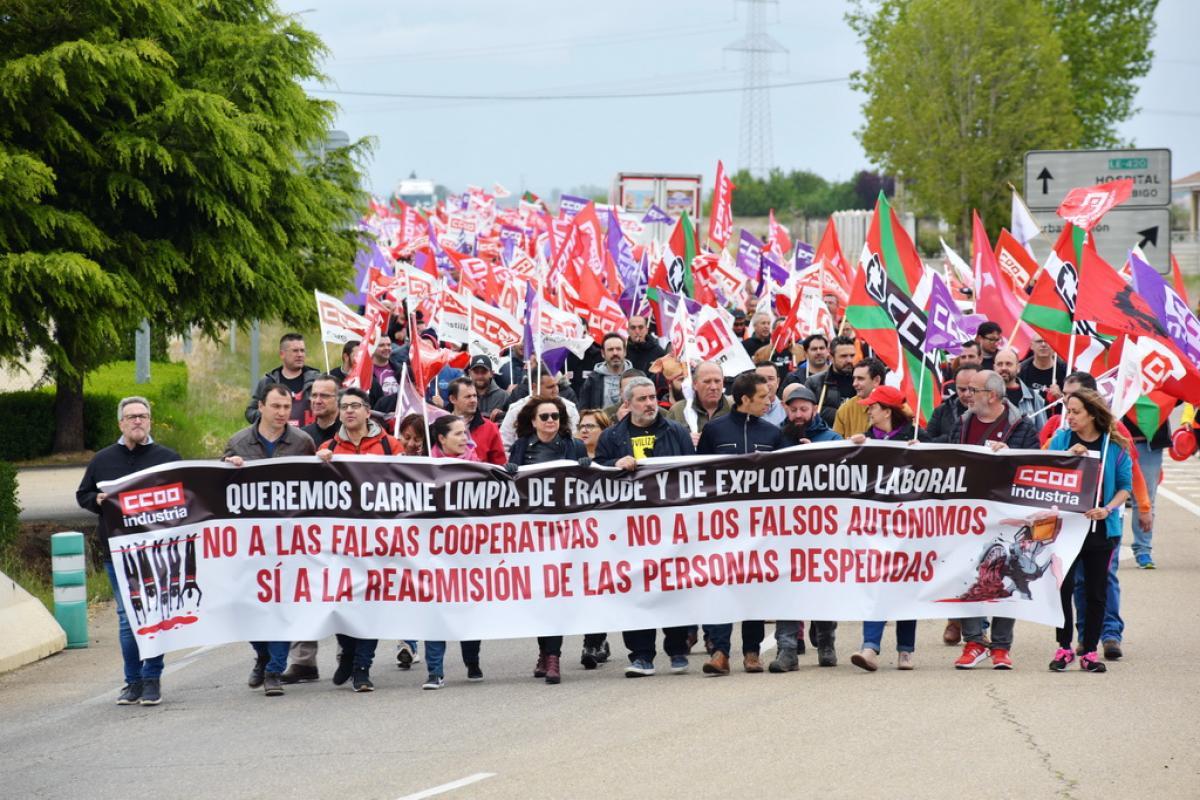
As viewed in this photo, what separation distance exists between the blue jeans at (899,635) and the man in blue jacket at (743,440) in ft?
2.16

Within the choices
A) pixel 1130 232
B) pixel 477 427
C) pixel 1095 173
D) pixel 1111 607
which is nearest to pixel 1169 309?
pixel 1111 607

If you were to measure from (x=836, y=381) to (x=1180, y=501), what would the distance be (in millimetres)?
6779

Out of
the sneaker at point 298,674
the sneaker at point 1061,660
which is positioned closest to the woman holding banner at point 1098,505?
the sneaker at point 1061,660

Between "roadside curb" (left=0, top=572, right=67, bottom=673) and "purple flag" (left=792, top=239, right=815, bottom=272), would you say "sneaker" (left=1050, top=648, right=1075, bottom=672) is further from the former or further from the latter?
"purple flag" (left=792, top=239, right=815, bottom=272)

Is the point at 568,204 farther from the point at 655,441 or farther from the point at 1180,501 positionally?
the point at 655,441

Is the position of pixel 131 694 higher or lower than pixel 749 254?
lower

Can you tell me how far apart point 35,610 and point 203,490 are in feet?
9.60

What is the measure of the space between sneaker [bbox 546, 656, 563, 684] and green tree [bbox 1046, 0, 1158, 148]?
60.3 m

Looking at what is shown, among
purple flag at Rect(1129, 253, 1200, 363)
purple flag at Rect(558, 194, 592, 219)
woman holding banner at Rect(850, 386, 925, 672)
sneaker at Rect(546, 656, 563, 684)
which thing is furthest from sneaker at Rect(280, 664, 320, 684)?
purple flag at Rect(558, 194, 592, 219)

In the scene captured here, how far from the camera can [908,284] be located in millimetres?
14008

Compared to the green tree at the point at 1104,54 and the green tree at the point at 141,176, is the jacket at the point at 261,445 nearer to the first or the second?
the green tree at the point at 141,176

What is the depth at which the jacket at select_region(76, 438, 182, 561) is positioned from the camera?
10.6 metres

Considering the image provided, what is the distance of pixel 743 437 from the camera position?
11078 mm

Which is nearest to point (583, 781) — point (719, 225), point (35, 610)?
point (35, 610)
